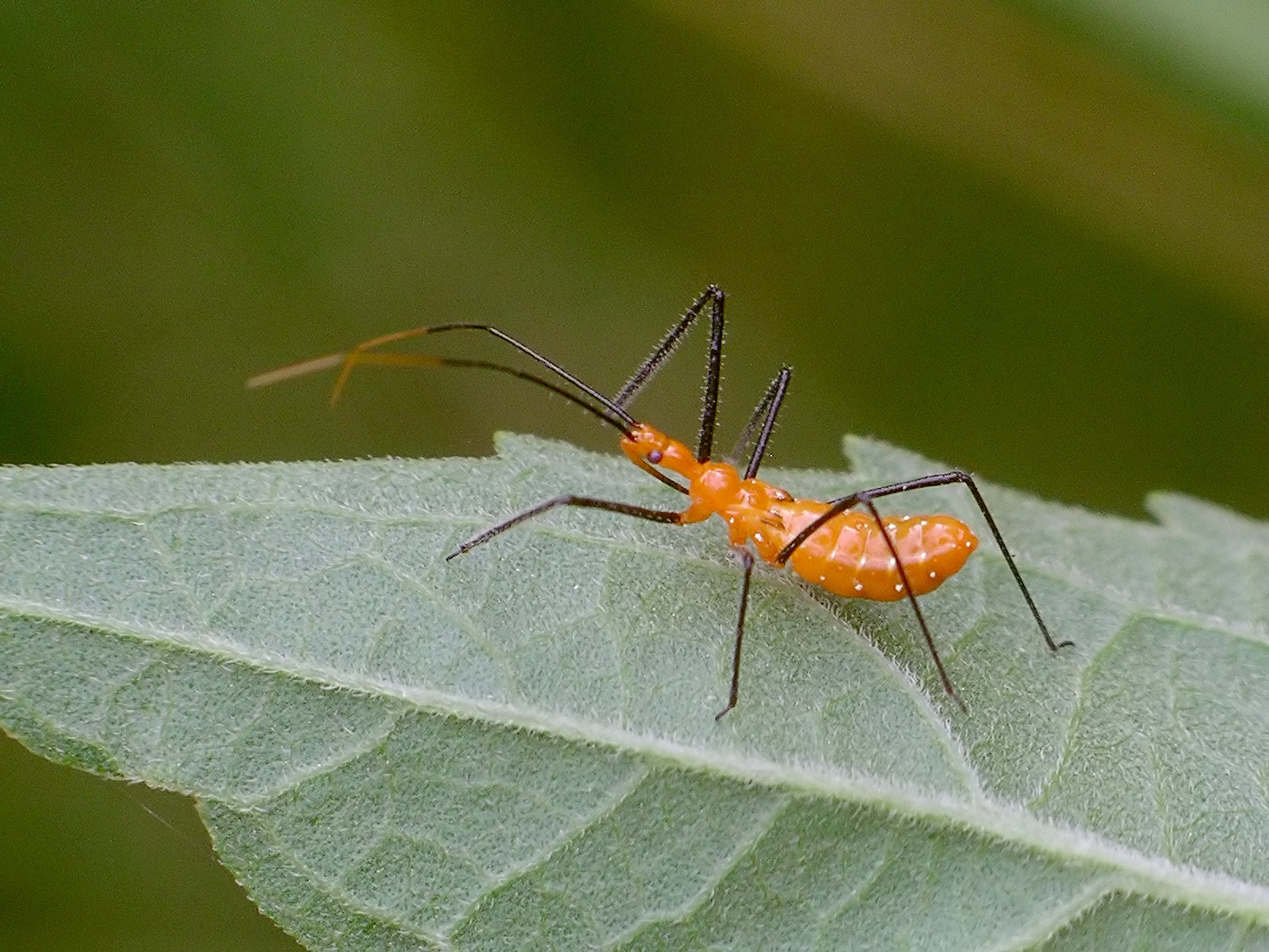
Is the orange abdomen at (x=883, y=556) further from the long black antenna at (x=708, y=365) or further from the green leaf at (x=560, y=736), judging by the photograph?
the long black antenna at (x=708, y=365)

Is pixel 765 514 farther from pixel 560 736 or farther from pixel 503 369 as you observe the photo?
pixel 560 736

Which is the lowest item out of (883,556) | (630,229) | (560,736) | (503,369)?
(560,736)

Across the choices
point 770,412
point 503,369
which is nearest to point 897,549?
point 770,412

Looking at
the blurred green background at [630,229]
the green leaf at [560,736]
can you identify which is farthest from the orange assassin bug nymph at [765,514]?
the blurred green background at [630,229]

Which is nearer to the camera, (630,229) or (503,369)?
(503,369)

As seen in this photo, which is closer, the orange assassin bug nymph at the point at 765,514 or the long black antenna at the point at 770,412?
the orange assassin bug nymph at the point at 765,514

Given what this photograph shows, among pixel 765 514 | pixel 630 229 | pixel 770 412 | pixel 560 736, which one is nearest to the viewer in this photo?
pixel 560 736

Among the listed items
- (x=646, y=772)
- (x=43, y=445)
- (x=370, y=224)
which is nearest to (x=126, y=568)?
(x=646, y=772)
